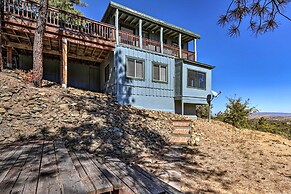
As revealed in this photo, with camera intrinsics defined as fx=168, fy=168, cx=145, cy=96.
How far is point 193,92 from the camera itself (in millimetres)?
11930

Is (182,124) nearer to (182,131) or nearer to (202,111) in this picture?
(182,131)

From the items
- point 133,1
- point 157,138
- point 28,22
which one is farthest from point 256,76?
point 28,22

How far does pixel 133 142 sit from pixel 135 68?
5.64 metres

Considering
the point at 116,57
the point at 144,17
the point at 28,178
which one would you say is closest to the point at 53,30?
the point at 116,57

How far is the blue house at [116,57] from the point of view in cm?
897

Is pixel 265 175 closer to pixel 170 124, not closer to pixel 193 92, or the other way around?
pixel 170 124

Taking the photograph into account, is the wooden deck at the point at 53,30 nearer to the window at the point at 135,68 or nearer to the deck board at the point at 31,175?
the window at the point at 135,68

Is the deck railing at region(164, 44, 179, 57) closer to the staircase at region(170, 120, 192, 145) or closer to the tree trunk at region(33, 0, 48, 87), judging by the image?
the staircase at region(170, 120, 192, 145)

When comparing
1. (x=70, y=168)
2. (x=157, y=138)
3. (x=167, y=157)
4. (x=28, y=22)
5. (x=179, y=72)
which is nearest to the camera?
(x=70, y=168)

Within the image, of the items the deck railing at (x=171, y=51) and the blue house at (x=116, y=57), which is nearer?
the blue house at (x=116, y=57)

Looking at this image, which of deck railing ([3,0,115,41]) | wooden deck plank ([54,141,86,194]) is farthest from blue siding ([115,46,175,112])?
wooden deck plank ([54,141,86,194])

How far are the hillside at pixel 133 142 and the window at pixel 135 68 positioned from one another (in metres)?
3.25

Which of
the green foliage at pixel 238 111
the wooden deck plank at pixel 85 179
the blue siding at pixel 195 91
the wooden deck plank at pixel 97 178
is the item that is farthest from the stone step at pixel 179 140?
the green foliage at pixel 238 111

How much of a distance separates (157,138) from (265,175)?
374 centimetres
